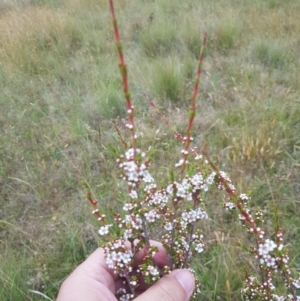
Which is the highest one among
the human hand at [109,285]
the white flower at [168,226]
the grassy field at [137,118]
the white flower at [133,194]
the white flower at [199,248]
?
the white flower at [133,194]

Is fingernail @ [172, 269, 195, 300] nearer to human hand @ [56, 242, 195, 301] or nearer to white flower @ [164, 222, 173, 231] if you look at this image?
human hand @ [56, 242, 195, 301]

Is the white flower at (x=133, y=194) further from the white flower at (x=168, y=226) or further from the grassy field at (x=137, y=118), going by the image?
the grassy field at (x=137, y=118)

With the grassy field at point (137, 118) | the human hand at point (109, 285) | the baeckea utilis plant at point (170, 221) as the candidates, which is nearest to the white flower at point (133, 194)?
the baeckea utilis plant at point (170, 221)

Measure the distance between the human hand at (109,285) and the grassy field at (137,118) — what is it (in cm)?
67

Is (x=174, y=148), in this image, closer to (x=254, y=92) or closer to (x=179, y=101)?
(x=179, y=101)

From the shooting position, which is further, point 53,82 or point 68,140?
point 53,82

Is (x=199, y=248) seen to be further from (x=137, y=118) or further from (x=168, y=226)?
(x=137, y=118)

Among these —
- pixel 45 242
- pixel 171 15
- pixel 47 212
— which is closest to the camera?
pixel 45 242

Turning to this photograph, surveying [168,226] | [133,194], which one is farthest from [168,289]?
[133,194]

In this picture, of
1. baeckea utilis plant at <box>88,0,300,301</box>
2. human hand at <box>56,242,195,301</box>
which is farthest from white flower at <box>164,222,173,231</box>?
human hand at <box>56,242,195,301</box>

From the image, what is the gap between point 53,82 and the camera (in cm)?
426

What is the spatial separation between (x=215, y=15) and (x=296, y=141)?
2.71 metres

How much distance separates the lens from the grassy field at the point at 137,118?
8.05 ft

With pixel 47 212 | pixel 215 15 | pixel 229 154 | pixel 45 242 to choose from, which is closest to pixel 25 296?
pixel 45 242
